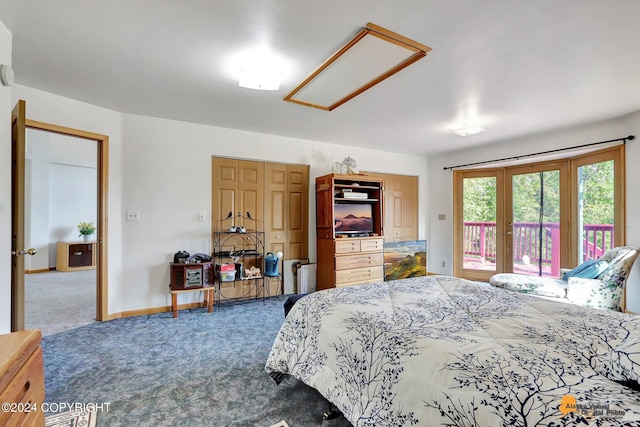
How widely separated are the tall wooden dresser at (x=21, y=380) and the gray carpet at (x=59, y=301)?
2748 millimetres

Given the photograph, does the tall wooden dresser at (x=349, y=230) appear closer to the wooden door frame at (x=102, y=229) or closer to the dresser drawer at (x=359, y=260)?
the dresser drawer at (x=359, y=260)

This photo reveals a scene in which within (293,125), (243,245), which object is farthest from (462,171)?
(243,245)

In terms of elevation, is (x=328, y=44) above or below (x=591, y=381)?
above

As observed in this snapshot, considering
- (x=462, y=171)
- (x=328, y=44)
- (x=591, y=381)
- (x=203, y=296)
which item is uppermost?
(x=328, y=44)

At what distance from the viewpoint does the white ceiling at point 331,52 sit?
5.37ft

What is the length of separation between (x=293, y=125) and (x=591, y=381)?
3.52 metres

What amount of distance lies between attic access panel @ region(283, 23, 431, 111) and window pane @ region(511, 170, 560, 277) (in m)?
3.56

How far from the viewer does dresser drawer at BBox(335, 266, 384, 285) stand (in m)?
4.01

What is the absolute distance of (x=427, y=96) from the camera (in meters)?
2.82

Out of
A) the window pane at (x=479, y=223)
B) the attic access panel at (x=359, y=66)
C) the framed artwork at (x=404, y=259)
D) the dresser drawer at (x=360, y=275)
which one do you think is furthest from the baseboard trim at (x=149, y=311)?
the window pane at (x=479, y=223)

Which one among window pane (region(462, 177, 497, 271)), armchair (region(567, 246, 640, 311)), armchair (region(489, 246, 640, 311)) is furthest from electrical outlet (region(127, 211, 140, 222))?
window pane (region(462, 177, 497, 271))

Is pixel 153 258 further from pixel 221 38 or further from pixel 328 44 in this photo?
pixel 328 44

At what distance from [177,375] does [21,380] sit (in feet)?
5.03

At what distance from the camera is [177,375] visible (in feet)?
6.81
